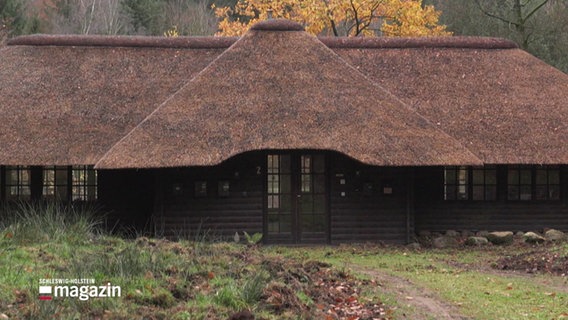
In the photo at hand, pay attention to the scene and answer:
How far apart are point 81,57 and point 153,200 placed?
195 inches

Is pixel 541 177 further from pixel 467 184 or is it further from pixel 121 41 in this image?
pixel 121 41

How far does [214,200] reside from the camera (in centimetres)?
2272

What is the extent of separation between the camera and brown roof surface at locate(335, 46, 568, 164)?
23.8 meters

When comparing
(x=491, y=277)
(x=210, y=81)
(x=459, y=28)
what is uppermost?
(x=459, y=28)

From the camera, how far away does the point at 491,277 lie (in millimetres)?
17047

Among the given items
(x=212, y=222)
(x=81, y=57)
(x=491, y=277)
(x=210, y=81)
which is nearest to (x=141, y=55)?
(x=81, y=57)

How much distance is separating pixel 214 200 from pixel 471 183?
277 inches

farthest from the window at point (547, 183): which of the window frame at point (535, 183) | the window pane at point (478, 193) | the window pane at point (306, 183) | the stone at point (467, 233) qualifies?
the window pane at point (306, 183)

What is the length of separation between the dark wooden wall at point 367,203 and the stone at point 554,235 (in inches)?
149

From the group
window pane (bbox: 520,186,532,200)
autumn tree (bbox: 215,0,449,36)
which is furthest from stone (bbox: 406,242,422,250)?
autumn tree (bbox: 215,0,449,36)

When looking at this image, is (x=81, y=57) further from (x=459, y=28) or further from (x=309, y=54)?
(x=459, y=28)

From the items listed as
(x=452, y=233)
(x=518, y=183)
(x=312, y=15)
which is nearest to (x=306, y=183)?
(x=452, y=233)

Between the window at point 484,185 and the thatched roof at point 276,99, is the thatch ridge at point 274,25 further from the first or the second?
the window at point 484,185

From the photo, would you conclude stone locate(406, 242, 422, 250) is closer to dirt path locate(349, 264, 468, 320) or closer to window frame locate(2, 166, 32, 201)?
dirt path locate(349, 264, 468, 320)
